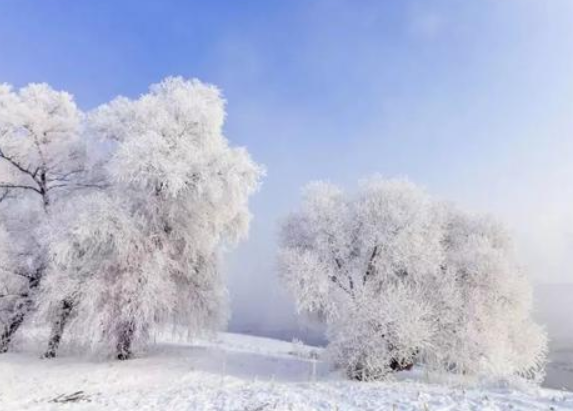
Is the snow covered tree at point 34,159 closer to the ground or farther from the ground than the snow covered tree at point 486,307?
farther from the ground

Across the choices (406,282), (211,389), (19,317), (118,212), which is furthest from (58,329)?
(406,282)

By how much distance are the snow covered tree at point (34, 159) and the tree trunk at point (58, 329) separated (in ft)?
8.52

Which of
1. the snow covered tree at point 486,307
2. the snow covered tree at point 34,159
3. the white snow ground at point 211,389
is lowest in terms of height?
the white snow ground at point 211,389

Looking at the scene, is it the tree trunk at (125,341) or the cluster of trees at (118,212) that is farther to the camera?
the tree trunk at (125,341)

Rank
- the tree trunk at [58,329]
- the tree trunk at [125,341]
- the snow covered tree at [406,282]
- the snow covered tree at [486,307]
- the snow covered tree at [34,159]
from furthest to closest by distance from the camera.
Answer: the snow covered tree at [34,159], the snow covered tree at [486,307], the tree trunk at [58,329], the tree trunk at [125,341], the snow covered tree at [406,282]

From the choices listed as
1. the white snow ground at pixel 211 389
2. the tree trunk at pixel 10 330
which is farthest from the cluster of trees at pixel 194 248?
the white snow ground at pixel 211 389

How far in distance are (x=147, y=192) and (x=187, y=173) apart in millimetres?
2206

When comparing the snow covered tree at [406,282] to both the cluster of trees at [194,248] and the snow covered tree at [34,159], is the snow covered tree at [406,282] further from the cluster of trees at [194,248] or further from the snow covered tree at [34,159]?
the snow covered tree at [34,159]

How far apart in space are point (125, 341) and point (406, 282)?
13.6 m

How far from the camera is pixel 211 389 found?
13.4 metres

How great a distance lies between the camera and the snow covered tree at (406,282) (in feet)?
63.2

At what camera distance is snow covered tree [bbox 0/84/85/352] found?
73.3 ft

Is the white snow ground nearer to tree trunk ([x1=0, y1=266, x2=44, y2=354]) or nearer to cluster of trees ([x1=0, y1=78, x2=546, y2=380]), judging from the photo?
tree trunk ([x1=0, y1=266, x2=44, y2=354])

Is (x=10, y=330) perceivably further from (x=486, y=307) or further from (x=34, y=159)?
(x=486, y=307)
